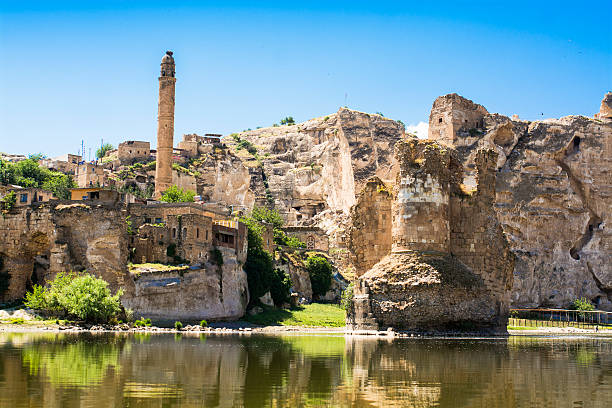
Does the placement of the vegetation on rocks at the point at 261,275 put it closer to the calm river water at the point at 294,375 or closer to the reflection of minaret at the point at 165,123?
the reflection of minaret at the point at 165,123

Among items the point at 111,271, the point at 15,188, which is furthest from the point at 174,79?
the point at 111,271

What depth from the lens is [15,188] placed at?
159 feet

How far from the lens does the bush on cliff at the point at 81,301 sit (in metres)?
37.2

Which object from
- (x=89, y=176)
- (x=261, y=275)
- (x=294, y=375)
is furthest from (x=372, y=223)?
(x=89, y=176)

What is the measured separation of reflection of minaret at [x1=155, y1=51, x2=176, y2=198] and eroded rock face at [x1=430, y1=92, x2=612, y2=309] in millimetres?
27017

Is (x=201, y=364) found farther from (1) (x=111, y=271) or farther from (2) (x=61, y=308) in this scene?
(1) (x=111, y=271)

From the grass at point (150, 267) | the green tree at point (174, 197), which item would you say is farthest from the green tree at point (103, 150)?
the grass at point (150, 267)

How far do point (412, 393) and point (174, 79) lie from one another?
5724cm

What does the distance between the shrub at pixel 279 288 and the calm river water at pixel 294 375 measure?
85.8 feet

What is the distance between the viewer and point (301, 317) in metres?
50.7

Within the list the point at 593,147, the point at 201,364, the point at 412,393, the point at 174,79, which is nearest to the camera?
the point at 412,393

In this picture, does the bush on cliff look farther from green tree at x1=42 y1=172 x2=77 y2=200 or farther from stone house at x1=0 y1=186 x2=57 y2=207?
green tree at x1=42 y1=172 x2=77 y2=200

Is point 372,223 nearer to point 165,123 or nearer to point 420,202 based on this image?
point 420,202

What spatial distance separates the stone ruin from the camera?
3494 cm
